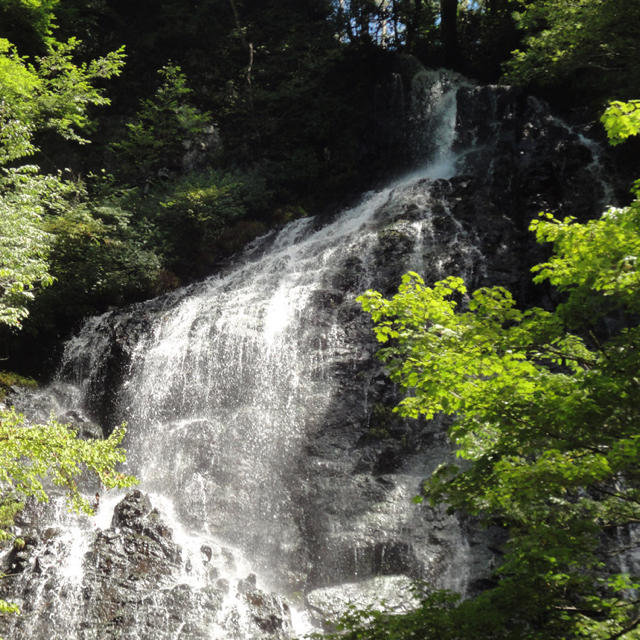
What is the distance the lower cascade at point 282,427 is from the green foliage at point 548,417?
453cm

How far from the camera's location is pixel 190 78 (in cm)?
2341

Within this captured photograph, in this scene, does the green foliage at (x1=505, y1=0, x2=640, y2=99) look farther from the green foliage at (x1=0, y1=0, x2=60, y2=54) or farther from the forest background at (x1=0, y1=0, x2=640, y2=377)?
the green foliage at (x1=0, y1=0, x2=60, y2=54)

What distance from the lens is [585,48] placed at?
14.1 m

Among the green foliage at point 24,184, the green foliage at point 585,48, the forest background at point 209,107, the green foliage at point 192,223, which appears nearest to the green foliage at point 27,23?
the forest background at point 209,107

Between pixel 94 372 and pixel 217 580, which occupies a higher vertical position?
pixel 94 372

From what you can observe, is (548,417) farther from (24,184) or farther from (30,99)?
(30,99)

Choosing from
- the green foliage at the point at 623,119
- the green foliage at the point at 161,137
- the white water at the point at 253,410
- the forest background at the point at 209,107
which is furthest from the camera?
the green foliage at the point at 161,137

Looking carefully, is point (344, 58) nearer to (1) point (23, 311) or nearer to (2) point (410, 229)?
(2) point (410, 229)

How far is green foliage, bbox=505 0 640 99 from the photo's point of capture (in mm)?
12828

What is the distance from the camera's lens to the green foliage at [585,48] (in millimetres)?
12828

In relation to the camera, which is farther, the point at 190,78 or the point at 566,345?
the point at 190,78

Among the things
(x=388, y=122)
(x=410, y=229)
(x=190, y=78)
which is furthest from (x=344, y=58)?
(x=410, y=229)

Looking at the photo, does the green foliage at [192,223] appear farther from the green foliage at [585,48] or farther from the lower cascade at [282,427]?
the green foliage at [585,48]

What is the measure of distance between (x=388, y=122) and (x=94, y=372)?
578 inches
